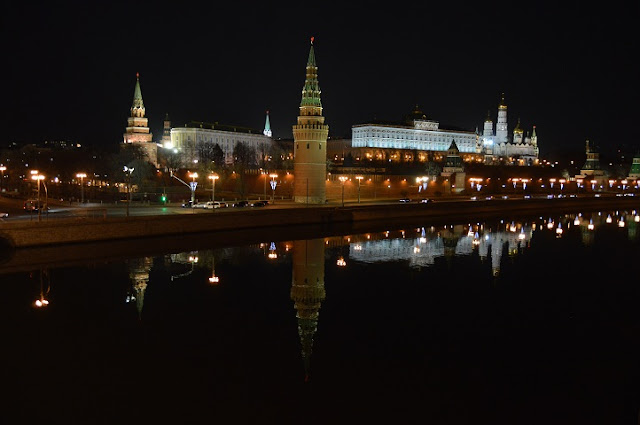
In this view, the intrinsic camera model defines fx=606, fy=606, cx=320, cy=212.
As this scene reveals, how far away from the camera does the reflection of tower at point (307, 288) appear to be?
1570cm

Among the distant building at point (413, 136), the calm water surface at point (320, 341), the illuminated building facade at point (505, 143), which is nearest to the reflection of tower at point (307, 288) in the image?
the calm water surface at point (320, 341)

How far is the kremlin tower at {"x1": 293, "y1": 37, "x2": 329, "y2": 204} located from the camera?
4716 centimetres

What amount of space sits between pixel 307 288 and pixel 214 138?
90597mm

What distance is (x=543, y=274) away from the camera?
83.3ft

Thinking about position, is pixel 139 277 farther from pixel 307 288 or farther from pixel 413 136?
pixel 413 136

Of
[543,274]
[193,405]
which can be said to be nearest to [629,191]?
[543,274]

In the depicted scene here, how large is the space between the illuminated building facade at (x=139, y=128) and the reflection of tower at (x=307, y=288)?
59.3 m

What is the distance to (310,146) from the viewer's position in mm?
47625

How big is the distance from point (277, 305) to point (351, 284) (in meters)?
4.23

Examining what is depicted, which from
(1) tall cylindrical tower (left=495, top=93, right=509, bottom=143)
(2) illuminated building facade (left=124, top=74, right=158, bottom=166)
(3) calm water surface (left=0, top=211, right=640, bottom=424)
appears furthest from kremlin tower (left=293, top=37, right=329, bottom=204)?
(1) tall cylindrical tower (left=495, top=93, right=509, bottom=143)

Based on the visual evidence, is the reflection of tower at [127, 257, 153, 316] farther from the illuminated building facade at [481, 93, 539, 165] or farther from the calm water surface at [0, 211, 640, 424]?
the illuminated building facade at [481, 93, 539, 165]

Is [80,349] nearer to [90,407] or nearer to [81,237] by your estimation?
[90,407]

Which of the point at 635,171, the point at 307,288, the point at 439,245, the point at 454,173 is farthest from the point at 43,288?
the point at 635,171

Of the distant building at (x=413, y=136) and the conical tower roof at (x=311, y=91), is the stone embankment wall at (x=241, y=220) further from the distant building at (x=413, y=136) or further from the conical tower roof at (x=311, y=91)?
the distant building at (x=413, y=136)
